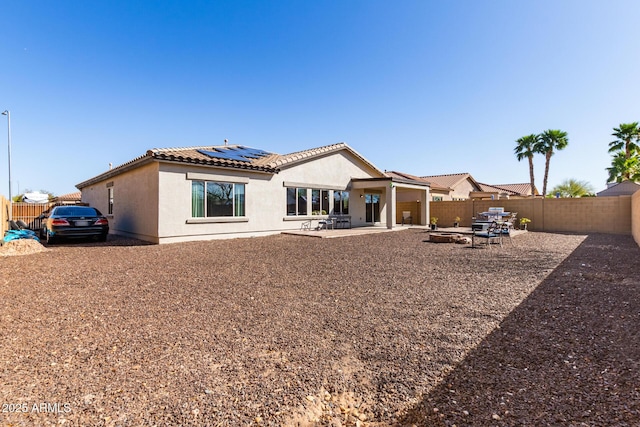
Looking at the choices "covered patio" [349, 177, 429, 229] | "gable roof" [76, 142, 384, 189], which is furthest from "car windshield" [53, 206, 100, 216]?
"covered patio" [349, 177, 429, 229]

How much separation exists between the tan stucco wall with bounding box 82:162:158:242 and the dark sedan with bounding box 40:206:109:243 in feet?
4.74

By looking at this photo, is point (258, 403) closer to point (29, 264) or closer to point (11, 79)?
point (29, 264)

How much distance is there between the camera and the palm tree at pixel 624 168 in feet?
74.9

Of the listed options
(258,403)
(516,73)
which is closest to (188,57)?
(516,73)

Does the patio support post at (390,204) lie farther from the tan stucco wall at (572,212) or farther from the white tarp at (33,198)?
the white tarp at (33,198)

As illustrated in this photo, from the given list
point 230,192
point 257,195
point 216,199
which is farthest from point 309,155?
point 216,199

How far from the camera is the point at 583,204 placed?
18.3 meters

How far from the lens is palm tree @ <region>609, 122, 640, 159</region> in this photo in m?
25.4

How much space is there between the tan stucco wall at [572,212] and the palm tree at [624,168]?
322 inches

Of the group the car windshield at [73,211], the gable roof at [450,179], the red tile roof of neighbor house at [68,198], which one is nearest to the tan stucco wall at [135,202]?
the car windshield at [73,211]

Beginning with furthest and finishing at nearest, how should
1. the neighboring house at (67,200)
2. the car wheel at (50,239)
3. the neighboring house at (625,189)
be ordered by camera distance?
the neighboring house at (67,200) → the neighboring house at (625,189) → the car wheel at (50,239)

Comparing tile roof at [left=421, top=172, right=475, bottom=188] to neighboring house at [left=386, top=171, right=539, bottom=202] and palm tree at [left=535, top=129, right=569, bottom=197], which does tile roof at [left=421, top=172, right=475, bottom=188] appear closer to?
neighboring house at [left=386, top=171, right=539, bottom=202]

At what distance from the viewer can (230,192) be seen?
14.1m

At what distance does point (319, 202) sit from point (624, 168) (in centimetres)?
2534
